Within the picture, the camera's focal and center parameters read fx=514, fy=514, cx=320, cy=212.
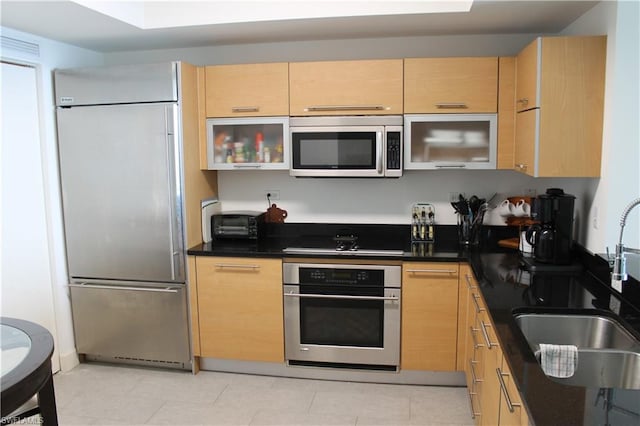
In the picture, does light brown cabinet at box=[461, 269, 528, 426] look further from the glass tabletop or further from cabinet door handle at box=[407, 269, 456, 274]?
the glass tabletop

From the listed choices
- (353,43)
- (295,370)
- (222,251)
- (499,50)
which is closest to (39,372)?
(222,251)

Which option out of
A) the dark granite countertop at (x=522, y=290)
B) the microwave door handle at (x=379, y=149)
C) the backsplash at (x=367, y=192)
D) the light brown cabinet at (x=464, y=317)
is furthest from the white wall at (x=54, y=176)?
the light brown cabinet at (x=464, y=317)

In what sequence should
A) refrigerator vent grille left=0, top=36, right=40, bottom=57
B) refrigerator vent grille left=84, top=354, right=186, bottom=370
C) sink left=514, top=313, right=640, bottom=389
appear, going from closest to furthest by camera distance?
sink left=514, top=313, right=640, bottom=389, refrigerator vent grille left=0, top=36, right=40, bottom=57, refrigerator vent grille left=84, top=354, right=186, bottom=370

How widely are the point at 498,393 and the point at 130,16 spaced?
2796 mm

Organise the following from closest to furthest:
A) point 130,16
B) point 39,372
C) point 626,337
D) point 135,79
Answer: point 39,372 → point 626,337 → point 130,16 → point 135,79

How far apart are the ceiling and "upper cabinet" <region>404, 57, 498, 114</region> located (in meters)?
0.23

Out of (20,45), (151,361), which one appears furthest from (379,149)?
(20,45)

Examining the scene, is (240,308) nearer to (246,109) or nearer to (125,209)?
(125,209)

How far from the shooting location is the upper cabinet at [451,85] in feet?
10.4

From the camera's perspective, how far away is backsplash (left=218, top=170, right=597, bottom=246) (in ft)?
11.7

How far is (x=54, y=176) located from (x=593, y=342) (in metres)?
3.30

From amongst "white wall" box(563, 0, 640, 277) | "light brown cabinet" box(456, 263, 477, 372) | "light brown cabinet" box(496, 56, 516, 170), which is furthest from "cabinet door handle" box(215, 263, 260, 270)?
"white wall" box(563, 0, 640, 277)

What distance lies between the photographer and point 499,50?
343 centimetres

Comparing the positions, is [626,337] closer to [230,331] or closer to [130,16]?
[230,331]
